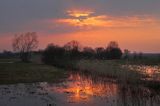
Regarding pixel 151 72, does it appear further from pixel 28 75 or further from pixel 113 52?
pixel 113 52

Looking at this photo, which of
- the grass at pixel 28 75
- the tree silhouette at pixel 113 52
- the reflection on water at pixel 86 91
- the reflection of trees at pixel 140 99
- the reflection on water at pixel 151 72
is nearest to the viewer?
the reflection of trees at pixel 140 99

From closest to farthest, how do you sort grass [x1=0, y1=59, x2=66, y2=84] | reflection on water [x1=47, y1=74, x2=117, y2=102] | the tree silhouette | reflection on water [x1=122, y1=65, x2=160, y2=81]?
reflection on water [x1=47, y1=74, x2=117, y2=102] → reflection on water [x1=122, y1=65, x2=160, y2=81] → grass [x1=0, y1=59, x2=66, y2=84] → the tree silhouette

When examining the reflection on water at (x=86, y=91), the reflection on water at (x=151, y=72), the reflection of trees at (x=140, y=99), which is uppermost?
the reflection on water at (x=151, y=72)

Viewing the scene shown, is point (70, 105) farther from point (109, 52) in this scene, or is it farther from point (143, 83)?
point (109, 52)

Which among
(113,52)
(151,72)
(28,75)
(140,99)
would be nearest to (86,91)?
(140,99)

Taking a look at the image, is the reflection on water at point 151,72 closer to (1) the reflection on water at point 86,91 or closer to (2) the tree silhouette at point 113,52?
(1) the reflection on water at point 86,91

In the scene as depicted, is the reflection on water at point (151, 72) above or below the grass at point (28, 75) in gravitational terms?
above

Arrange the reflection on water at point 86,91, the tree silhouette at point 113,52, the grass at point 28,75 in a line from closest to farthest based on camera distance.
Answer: the reflection on water at point 86,91
the grass at point 28,75
the tree silhouette at point 113,52

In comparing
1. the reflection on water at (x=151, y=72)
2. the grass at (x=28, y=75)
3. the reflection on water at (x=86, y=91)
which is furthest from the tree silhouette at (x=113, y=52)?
the reflection on water at (x=86, y=91)

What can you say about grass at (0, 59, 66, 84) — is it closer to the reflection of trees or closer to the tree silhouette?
the reflection of trees

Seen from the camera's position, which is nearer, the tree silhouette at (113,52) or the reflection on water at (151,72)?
the reflection on water at (151,72)

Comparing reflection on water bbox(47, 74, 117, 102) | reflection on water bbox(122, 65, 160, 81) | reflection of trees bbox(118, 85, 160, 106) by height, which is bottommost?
reflection on water bbox(47, 74, 117, 102)

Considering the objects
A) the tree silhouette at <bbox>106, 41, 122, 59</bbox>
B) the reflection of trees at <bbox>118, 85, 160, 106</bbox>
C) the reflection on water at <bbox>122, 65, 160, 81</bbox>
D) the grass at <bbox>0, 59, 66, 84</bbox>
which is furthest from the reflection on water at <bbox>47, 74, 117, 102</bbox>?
the tree silhouette at <bbox>106, 41, 122, 59</bbox>

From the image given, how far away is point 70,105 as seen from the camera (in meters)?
21.0
